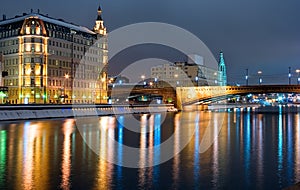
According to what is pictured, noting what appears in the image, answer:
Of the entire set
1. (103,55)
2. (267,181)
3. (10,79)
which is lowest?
(267,181)

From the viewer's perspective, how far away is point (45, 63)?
12425 cm

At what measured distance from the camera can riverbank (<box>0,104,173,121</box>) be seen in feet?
173

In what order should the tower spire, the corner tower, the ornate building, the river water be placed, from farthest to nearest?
the tower spire
the corner tower
the ornate building
the river water

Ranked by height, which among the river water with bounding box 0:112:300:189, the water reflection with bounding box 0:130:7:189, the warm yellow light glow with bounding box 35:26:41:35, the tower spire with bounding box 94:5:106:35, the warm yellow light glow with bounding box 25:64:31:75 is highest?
the tower spire with bounding box 94:5:106:35

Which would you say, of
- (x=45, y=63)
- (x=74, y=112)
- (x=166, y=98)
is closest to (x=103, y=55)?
(x=45, y=63)

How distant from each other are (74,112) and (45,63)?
61298 mm

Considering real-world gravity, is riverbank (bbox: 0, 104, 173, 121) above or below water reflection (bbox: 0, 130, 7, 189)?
above

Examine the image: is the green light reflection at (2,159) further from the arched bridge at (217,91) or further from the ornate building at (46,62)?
the ornate building at (46,62)

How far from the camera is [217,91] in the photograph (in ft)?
352

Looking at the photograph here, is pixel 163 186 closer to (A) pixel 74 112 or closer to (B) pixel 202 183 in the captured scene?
(B) pixel 202 183

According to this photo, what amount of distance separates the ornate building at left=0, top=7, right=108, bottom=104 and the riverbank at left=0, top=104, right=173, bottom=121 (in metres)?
33.3

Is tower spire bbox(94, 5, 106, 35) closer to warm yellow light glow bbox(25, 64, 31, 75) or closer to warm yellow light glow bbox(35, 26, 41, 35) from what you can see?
warm yellow light glow bbox(35, 26, 41, 35)

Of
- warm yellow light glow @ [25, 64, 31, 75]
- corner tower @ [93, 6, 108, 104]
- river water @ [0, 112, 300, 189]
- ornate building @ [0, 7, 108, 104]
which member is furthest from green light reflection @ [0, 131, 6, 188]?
corner tower @ [93, 6, 108, 104]

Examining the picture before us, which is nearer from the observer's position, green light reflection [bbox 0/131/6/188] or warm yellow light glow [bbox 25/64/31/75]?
green light reflection [bbox 0/131/6/188]
